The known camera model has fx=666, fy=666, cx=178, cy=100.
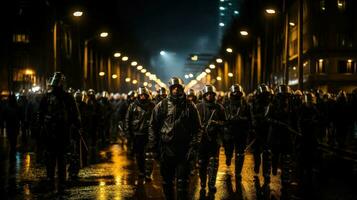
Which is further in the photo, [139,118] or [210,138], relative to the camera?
[139,118]

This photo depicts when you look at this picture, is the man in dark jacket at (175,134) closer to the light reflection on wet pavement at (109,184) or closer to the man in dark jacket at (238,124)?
the light reflection on wet pavement at (109,184)

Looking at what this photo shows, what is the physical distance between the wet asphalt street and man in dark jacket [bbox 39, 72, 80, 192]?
0.61 meters

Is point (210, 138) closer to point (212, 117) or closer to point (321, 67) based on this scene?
point (212, 117)

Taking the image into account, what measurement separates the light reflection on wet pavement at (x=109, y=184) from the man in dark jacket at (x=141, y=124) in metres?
0.41

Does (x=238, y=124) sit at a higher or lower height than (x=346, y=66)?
lower

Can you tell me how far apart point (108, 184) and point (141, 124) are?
1454mm

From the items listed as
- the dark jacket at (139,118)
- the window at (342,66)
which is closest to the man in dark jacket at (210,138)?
the dark jacket at (139,118)

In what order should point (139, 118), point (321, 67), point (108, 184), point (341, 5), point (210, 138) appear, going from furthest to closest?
point (341, 5), point (321, 67), point (139, 118), point (108, 184), point (210, 138)

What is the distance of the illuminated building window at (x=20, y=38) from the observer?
65000 mm

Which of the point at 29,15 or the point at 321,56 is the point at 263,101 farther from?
the point at 29,15

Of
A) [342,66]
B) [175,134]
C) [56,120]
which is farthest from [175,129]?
[342,66]

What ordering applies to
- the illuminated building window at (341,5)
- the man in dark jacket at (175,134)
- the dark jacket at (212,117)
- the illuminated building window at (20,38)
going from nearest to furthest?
the man in dark jacket at (175,134), the dark jacket at (212,117), the illuminated building window at (341,5), the illuminated building window at (20,38)

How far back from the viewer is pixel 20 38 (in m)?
65.2

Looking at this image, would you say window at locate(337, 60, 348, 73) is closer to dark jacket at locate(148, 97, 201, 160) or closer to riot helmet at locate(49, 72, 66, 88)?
riot helmet at locate(49, 72, 66, 88)
